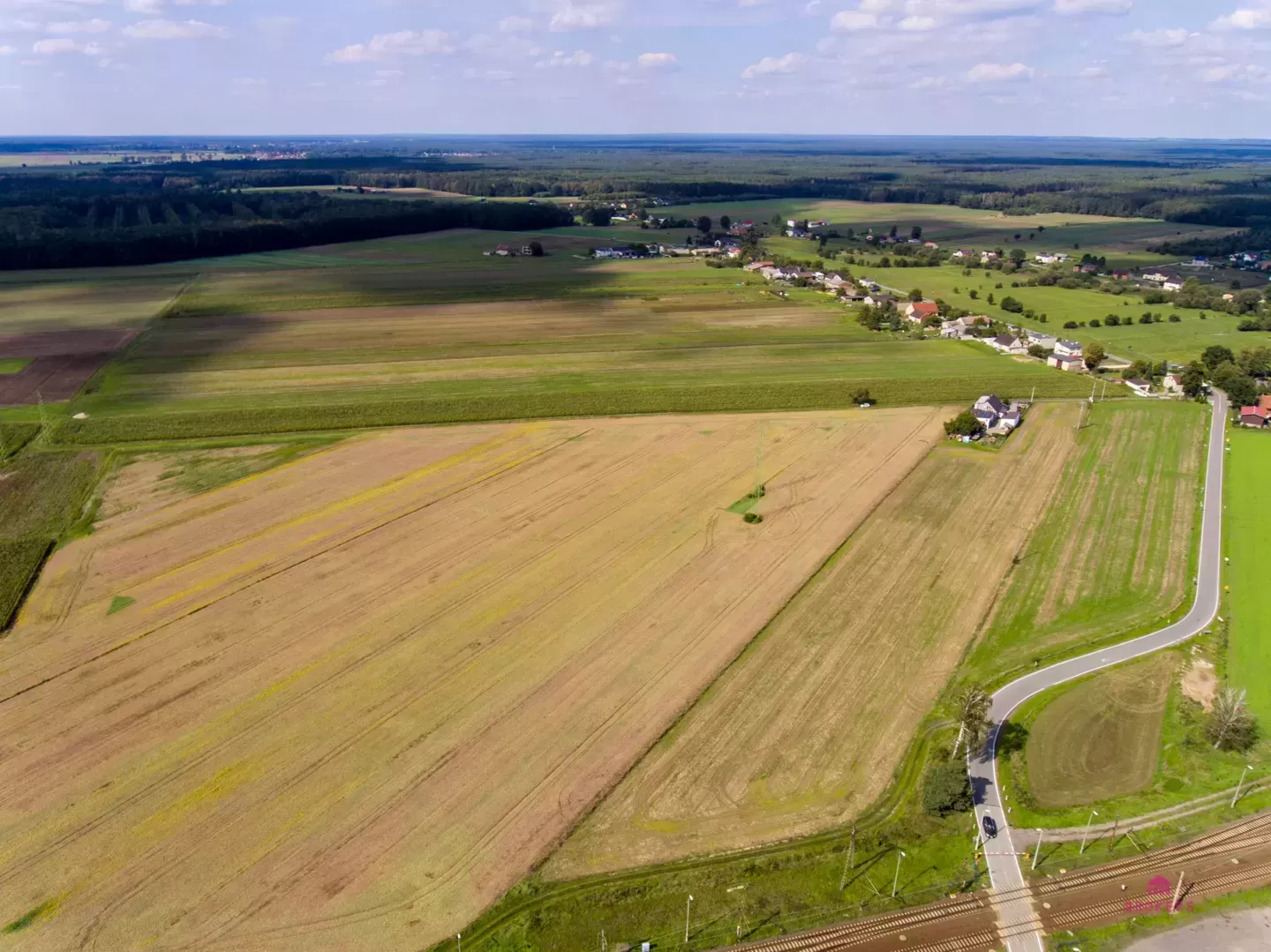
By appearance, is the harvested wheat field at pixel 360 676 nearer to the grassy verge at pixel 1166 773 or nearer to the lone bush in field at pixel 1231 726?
the grassy verge at pixel 1166 773

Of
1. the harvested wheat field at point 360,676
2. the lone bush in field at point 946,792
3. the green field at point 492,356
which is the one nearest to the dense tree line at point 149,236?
the green field at point 492,356

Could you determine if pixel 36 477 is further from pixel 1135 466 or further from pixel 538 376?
pixel 1135 466

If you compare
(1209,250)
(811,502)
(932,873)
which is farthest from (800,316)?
(1209,250)

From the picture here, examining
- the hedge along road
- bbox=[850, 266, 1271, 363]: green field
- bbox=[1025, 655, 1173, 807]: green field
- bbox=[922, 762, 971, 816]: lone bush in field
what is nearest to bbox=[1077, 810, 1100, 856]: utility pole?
bbox=[1025, 655, 1173, 807]: green field

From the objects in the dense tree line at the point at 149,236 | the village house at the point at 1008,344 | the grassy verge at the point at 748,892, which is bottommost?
the grassy verge at the point at 748,892

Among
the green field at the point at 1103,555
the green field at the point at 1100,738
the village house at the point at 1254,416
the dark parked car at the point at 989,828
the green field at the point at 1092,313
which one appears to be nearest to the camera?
the dark parked car at the point at 989,828

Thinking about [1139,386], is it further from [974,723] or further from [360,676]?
[360,676]

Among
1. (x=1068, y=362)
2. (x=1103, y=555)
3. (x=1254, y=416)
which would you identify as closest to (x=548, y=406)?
(x=1103, y=555)
